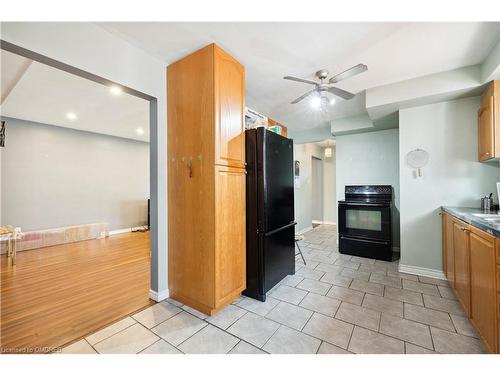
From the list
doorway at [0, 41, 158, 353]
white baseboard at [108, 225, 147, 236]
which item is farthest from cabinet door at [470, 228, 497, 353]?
white baseboard at [108, 225, 147, 236]

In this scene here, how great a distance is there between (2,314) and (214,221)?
85.1 inches

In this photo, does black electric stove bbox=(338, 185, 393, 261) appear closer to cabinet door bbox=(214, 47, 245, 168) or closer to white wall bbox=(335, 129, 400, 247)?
white wall bbox=(335, 129, 400, 247)

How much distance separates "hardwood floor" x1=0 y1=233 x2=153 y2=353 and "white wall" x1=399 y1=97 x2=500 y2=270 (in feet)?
11.5

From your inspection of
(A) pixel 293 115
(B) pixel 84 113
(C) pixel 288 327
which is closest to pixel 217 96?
(C) pixel 288 327

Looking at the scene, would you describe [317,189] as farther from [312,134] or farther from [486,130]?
[486,130]

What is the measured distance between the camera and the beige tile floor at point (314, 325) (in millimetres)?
1497

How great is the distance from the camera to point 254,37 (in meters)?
1.84

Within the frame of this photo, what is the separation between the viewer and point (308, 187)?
5895mm

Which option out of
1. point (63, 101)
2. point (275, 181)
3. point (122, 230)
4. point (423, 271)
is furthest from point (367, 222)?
point (122, 230)

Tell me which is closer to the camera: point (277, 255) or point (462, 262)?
point (462, 262)

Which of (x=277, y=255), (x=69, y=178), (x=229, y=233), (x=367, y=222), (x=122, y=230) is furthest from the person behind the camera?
(x=122, y=230)

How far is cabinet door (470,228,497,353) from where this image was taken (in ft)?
4.29

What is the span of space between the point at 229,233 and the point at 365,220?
9.02 feet

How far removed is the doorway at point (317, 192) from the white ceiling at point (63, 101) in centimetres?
499
